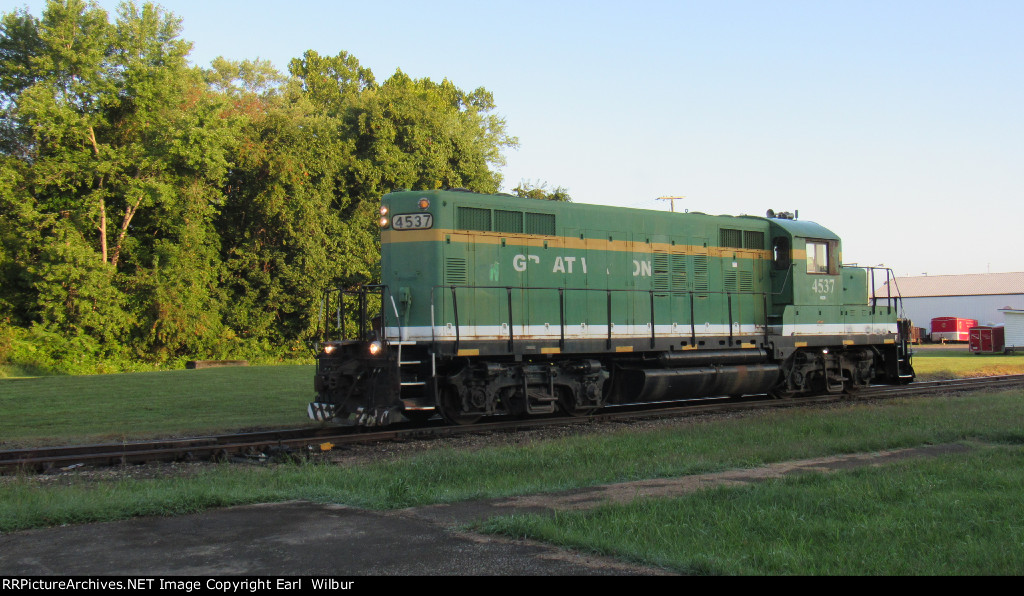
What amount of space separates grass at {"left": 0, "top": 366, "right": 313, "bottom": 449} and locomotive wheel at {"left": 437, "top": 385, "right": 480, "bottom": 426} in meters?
2.74

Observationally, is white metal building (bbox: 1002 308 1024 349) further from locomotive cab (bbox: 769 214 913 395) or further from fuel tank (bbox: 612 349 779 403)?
fuel tank (bbox: 612 349 779 403)

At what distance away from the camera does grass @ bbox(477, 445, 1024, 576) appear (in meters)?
5.11

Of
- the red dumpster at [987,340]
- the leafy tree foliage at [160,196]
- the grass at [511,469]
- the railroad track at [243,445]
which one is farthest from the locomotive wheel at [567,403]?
the red dumpster at [987,340]

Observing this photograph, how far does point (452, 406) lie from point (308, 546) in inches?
286

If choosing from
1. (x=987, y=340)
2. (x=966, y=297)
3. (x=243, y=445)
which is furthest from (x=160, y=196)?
(x=966, y=297)

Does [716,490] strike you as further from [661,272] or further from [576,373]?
[661,272]

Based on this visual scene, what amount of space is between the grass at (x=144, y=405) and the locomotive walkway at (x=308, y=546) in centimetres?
682

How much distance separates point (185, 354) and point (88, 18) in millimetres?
13984

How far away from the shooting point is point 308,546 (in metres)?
5.76

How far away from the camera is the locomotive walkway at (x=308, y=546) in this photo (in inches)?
203

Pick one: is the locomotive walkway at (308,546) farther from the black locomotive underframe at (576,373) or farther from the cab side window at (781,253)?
the cab side window at (781,253)
